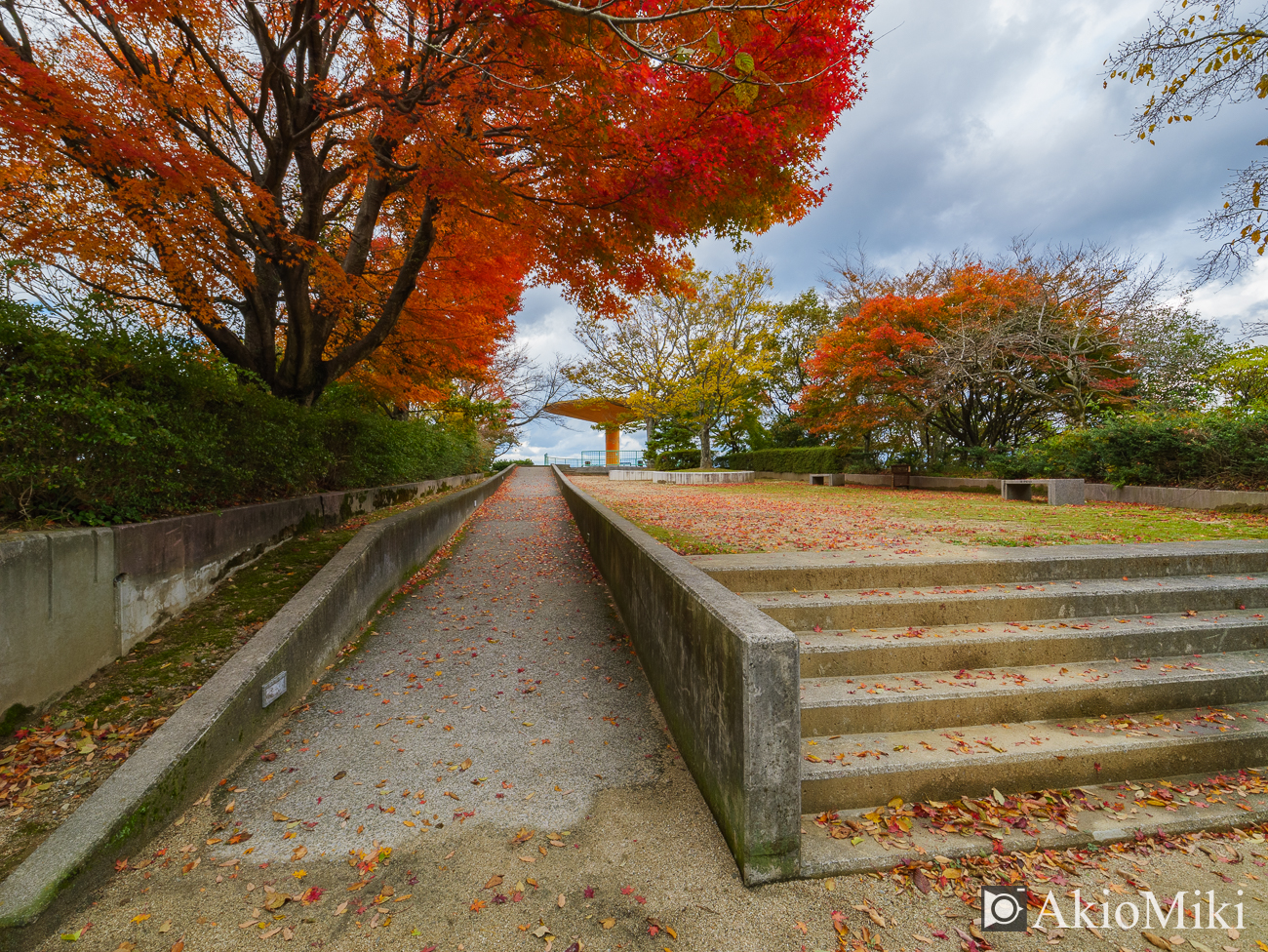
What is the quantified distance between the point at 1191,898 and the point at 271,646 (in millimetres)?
4857

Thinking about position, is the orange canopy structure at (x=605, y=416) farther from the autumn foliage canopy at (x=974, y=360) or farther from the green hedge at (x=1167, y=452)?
the green hedge at (x=1167, y=452)

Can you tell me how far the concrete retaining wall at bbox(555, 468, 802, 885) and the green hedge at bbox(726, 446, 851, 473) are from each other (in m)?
17.4

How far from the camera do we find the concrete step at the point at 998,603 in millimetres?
3666

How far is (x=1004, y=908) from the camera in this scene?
6.74 ft

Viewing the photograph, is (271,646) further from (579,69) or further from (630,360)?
(630,360)

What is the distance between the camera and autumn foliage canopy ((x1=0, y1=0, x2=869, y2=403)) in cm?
507

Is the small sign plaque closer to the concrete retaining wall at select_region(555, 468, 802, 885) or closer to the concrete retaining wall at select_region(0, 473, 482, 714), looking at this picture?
the concrete retaining wall at select_region(0, 473, 482, 714)

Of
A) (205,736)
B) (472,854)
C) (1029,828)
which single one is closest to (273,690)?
(205,736)

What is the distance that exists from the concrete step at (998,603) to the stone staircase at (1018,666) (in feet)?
0.04

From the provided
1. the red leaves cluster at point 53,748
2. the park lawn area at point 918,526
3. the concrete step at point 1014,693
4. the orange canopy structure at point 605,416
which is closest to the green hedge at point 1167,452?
the park lawn area at point 918,526

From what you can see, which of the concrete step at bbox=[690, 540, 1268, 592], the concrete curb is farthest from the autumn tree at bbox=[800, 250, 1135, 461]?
the concrete curb

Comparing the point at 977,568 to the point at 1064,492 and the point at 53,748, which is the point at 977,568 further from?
the point at 1064,492

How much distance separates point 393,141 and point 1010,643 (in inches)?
330

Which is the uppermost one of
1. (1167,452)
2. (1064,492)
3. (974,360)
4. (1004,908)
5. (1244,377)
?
(974,360)
